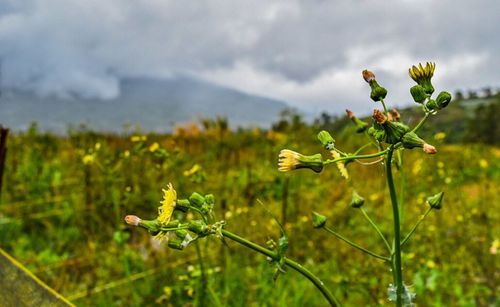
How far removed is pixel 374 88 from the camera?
80 cm

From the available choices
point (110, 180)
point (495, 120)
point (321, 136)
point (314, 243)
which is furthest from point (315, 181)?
point (495, 120)

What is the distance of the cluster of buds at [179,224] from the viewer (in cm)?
71

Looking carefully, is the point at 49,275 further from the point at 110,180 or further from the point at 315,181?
the point at 315,181

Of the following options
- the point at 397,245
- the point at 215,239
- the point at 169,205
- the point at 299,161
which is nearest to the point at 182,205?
the point at 169,205

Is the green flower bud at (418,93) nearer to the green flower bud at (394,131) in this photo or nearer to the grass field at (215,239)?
the green flower bud at (394,131)

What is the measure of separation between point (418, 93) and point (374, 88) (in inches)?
2.6

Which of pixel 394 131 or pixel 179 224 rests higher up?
pixel 394 131

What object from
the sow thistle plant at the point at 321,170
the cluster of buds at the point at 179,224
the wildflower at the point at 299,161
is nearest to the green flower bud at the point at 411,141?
the sow thistle plant at the point at 321,170

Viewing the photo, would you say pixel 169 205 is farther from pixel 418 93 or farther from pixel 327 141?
pixel 418 93

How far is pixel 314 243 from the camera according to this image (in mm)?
3389

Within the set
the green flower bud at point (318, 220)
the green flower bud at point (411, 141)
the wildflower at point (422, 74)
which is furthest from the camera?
the green flower bud at point (318, 220)

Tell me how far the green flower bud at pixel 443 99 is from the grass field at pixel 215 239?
1.05 metres

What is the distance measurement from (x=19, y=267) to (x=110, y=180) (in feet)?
6.54

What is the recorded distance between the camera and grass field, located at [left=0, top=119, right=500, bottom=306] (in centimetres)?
241
